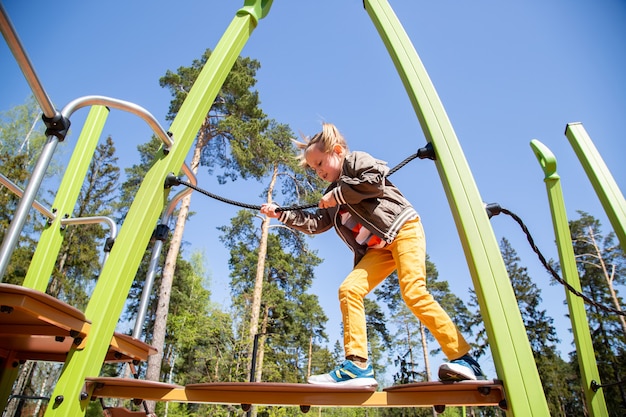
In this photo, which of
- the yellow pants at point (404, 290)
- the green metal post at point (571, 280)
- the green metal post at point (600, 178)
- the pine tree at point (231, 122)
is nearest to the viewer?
the yellow pants at point (404, 290)

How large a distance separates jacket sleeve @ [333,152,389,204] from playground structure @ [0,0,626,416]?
322 mm

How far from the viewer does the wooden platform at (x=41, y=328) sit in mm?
1159

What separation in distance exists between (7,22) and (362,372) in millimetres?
1793

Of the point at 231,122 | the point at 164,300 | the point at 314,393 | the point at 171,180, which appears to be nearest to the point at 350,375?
the point at 314,393

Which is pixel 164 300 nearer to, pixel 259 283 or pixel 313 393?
pixel 259 283

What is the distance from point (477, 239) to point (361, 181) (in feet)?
2.02

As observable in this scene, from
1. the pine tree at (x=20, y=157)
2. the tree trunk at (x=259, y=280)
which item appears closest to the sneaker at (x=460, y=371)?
the tree trunk at (x=259, y=280)

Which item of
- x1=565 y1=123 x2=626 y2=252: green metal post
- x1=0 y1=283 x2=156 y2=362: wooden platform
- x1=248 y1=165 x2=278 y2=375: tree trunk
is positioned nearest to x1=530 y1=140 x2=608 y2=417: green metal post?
x1=565 y1=123 x2=626 y2=252: green metal post

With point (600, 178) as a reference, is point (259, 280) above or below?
above

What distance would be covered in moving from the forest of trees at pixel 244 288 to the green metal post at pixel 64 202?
834 centimetres

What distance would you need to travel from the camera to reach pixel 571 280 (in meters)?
2.38

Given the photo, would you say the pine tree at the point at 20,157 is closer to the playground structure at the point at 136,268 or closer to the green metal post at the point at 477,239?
the playground structure at the point at 136,268

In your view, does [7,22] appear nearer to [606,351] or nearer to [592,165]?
[592,165]

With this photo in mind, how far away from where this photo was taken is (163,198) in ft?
5.62
